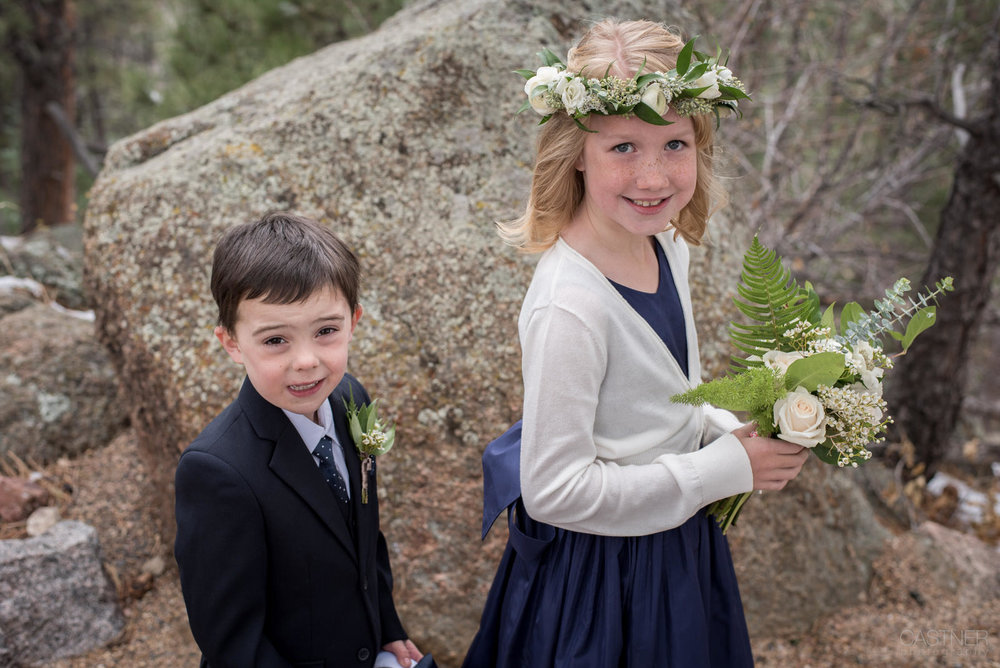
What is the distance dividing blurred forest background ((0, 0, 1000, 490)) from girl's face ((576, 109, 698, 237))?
6.02 ft

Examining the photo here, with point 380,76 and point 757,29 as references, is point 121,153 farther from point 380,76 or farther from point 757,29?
point 757,29

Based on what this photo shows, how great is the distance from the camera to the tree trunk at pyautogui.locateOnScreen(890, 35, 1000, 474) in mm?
4219

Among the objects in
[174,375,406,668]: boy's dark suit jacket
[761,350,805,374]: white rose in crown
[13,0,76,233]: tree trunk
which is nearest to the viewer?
[174,375,406,668]: boy's dark suit jacket

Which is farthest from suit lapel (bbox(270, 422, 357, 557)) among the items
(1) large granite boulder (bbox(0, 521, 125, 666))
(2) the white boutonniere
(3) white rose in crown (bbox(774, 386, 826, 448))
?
(1) large granite boulder (bbox(0, 521, 125, 666))

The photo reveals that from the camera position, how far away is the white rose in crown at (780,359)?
155 centimetres

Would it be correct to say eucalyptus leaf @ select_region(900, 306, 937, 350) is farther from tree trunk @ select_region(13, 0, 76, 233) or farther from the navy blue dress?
tree trunk @ select_region(13, 0, 76, 233)

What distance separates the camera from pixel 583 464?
1.53 metres

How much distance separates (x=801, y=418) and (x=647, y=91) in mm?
754

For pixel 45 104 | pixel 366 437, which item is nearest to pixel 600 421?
pixel 366 437

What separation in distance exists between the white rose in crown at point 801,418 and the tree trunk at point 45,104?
26.4 ft

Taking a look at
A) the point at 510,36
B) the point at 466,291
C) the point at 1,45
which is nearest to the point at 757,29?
the point at 510,36

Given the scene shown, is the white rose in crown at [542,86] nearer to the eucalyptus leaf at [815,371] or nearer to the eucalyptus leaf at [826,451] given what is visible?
the eucalyptus leaf at [815,371]

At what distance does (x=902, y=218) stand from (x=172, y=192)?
20.9 ft

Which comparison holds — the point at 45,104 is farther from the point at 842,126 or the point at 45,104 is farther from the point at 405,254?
the point at 842,126
